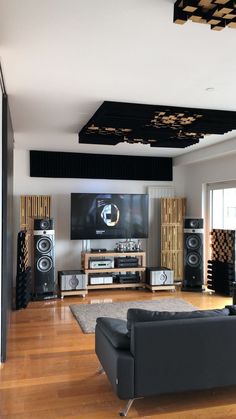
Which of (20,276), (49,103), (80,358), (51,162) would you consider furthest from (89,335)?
(51,162)

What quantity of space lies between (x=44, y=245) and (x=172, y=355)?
13.0ft

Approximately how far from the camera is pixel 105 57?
2.73 m

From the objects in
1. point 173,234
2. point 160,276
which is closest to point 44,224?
point 160,276

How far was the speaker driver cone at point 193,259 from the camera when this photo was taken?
684 centimetres

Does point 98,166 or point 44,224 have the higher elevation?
point 98,166

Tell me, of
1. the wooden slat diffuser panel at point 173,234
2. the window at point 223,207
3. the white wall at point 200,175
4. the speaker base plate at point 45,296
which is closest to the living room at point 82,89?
the speaker base plate at point 45,296

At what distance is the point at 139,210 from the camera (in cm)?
720

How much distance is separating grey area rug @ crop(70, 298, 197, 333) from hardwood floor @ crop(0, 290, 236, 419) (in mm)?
440

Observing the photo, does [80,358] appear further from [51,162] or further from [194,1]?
[51,162]

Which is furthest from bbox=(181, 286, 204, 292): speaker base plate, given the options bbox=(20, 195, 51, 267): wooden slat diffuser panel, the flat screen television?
bbox=(20, 195, 51, 267): wooden slat diffuser panel

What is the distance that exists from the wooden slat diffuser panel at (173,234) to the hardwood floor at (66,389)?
3.27 meters

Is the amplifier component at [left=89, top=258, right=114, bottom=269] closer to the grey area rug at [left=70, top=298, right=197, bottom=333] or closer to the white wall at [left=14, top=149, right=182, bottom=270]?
the white wall at [left=14, top=149, right=182, bottom=270]

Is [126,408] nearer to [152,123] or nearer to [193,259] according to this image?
[152,123]

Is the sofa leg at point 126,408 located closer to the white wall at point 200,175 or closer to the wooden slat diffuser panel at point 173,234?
the white wall at point 200,175
